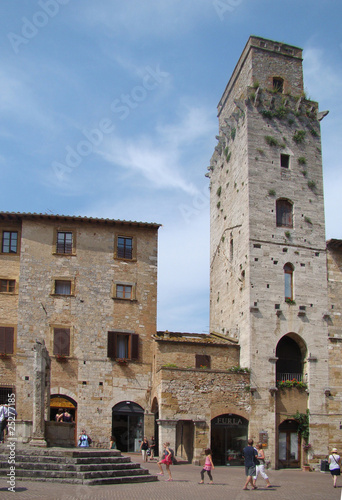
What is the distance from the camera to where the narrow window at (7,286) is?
33781 millimetres

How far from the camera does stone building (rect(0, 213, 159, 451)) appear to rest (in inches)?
1276

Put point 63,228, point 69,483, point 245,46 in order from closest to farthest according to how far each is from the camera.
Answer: point 69,483 < point 63,228 < point 245,46

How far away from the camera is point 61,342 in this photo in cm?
3303

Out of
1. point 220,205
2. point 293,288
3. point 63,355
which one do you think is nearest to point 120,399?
point 63,355

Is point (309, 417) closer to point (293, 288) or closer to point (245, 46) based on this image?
point (293, 288)

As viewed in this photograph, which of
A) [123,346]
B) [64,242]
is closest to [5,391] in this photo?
[123,346]

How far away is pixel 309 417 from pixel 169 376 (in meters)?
7.49

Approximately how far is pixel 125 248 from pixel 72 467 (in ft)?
60.3

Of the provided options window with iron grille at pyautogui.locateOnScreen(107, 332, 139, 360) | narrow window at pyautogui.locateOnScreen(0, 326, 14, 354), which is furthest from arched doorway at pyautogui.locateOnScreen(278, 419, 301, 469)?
narrow window at pyautogui.locateOnScreen(0, 326, 14, 354)

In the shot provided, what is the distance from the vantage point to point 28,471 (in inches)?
712

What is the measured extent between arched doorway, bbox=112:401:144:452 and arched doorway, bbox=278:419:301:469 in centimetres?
705

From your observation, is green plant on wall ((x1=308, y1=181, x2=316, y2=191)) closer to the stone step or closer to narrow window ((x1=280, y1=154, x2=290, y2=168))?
narrow window ((x1=280, y1=154, x2=290, y2=168))

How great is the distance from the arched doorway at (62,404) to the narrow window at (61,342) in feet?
7.06

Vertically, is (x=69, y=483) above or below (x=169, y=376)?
below
